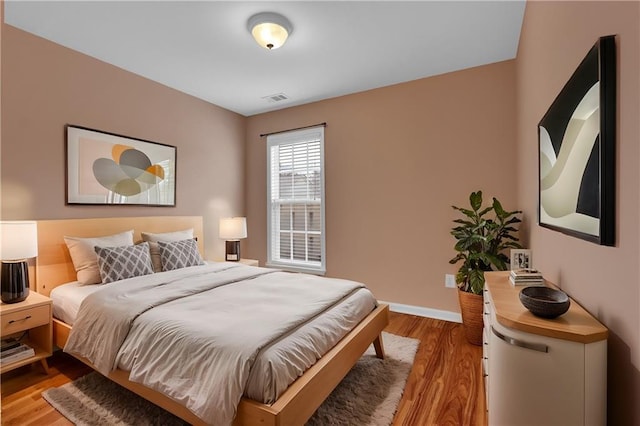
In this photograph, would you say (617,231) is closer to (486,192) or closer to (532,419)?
(532,419)

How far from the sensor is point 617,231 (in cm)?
94

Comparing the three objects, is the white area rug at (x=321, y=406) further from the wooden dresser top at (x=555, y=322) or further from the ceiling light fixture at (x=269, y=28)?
→ the ceiling light fixture at (x=269, y=28)

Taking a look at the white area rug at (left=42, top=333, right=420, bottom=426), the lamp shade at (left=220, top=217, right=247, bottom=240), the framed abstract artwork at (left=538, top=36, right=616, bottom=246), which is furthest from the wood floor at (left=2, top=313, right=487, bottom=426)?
the lamp shade at (left=220, top=217, right=247, bottom=240)

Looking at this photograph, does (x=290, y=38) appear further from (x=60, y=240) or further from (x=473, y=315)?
(x=473, y=315)

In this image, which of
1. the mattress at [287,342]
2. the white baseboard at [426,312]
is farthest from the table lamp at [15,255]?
the white baseboard at [426,312]

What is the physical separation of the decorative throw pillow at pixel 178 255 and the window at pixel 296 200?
4.66 feet

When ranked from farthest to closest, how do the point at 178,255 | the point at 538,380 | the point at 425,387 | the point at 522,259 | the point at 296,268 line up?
the point at 296,268, the point at 178,255, the point at 522,259, the point at 425,387, the point at 538,380

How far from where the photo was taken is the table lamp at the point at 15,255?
2.06m

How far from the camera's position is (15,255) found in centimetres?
209

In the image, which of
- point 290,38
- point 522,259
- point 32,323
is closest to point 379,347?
point 522,259

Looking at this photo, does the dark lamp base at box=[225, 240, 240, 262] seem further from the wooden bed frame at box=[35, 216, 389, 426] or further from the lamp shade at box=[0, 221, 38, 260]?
the lamp shade at box=[0, 221, 38, 260]

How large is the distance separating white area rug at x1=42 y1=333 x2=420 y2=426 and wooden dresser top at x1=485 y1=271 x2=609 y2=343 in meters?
1.00

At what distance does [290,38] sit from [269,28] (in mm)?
315

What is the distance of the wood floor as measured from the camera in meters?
1.77
